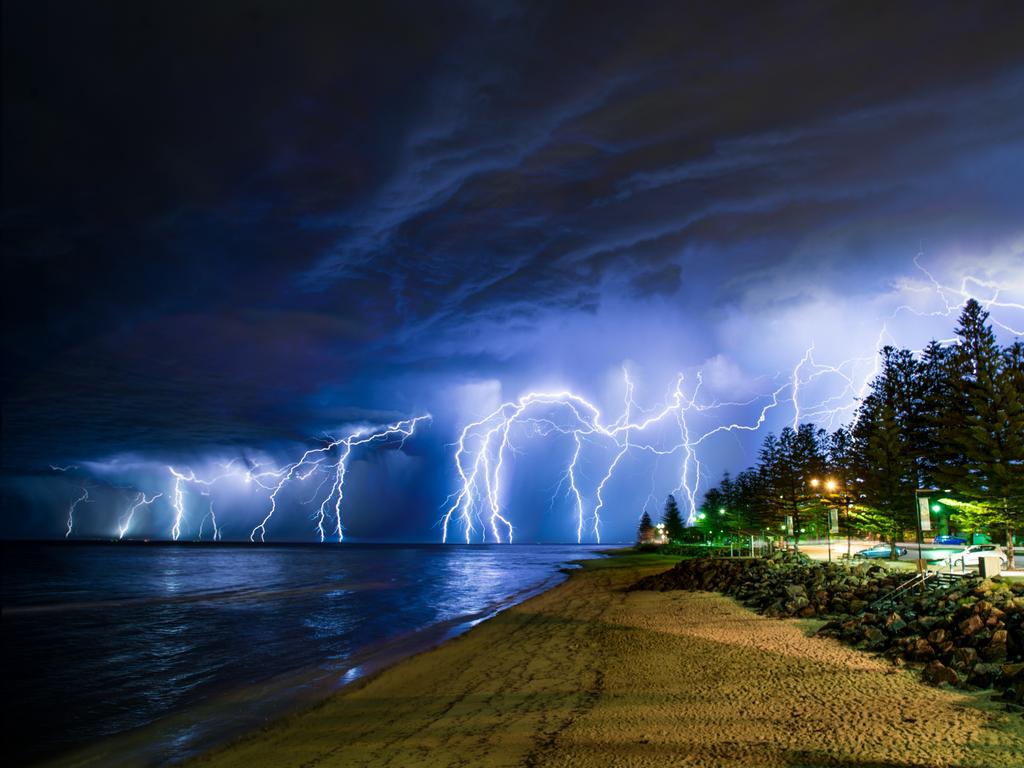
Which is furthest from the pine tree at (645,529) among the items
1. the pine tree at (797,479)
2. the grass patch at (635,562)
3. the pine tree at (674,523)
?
the pine tree at (797,479)

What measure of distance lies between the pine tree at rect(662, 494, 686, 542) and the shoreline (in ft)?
309

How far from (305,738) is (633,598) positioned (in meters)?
19.4

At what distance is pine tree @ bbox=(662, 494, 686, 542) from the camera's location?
105350 millimetres

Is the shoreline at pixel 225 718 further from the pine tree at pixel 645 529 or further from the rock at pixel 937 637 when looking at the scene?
the pine tree at pixel 645 529

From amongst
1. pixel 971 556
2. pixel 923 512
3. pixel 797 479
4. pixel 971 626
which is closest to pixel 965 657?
pixel 971 626

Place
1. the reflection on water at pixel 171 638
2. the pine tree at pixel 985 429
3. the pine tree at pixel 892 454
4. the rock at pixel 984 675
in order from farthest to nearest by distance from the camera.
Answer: the pine tree at pixel 892 454
the pine tree at pixel 985 429
the reflection on water at pixel 171 638
the rock at pixel 984 675

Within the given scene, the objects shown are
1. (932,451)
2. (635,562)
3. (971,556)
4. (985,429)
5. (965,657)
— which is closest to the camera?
(965,657)

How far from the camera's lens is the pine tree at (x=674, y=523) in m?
105

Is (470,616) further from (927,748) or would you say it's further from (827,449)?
(827,449)

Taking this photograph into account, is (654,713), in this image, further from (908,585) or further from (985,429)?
(985,429)

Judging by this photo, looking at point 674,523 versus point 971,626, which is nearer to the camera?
point 971,626

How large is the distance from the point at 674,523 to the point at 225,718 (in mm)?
102718

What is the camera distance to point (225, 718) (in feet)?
38.5

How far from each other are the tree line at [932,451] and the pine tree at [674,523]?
50.6m
